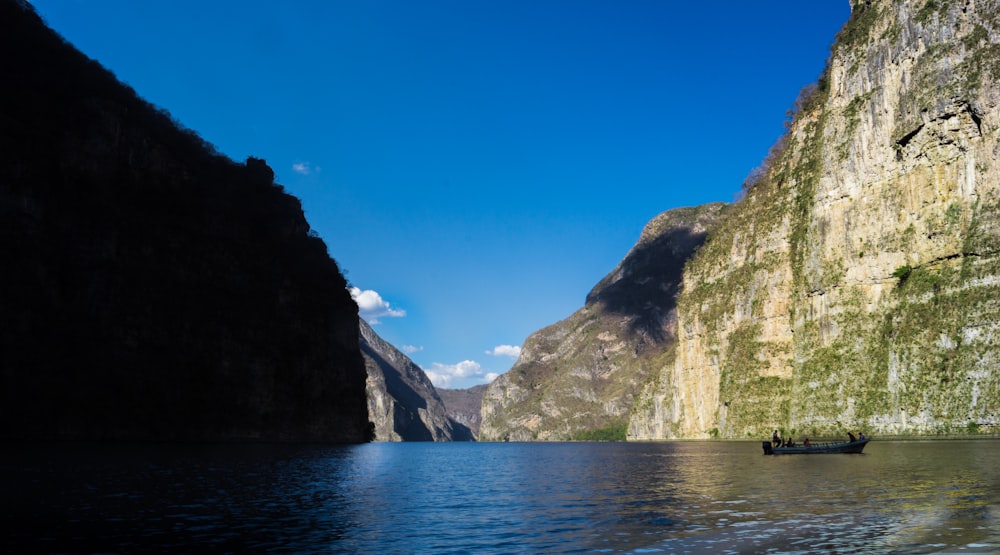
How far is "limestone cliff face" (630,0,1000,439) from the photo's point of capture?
73.1 m

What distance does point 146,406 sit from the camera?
82.6 meters

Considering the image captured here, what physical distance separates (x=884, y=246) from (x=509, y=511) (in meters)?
75.6

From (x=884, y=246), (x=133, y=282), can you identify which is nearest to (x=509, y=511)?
(x=133, y=282)

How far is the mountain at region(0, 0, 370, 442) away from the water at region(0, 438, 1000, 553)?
3165 cm

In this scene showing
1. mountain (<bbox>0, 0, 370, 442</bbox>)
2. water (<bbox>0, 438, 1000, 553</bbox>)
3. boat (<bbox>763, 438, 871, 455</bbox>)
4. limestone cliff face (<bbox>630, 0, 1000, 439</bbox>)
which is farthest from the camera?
limestone cliff face (<bbox>630, 0, 1000, 439</bbox>)

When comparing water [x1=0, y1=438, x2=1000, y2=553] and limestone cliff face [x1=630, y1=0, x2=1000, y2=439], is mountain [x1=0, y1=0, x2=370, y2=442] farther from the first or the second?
limestone cliff face [x1=630, y1=0, x2=1000, y2=439]

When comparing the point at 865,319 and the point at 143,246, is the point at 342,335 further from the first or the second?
the point at 865,319

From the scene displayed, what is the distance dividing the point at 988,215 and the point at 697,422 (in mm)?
78340

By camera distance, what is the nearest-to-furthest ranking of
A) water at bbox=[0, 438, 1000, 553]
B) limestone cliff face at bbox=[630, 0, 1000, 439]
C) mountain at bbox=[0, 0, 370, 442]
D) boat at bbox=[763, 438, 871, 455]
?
1. water at bbox=[0, 438, 1000, 553]
2. boat at bbox=[763, 438, 871, 455]
3. mountain at bbox=[0, 0, 370, 442]
4. limestone cliff face at bbox=[630, 0, 1000, 439]

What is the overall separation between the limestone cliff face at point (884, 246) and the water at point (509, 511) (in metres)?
33.6

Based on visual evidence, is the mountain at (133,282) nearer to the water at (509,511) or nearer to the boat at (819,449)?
the water at (509,511)

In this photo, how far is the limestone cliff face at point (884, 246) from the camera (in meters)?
73.1

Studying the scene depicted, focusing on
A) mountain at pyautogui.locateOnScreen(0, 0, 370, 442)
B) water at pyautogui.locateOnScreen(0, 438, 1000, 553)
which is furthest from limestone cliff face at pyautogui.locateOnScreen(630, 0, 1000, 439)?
mountain at pyautogui.locateOnScreen(0, 0, 370, 442)

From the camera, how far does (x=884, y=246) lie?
86375 millimetres
